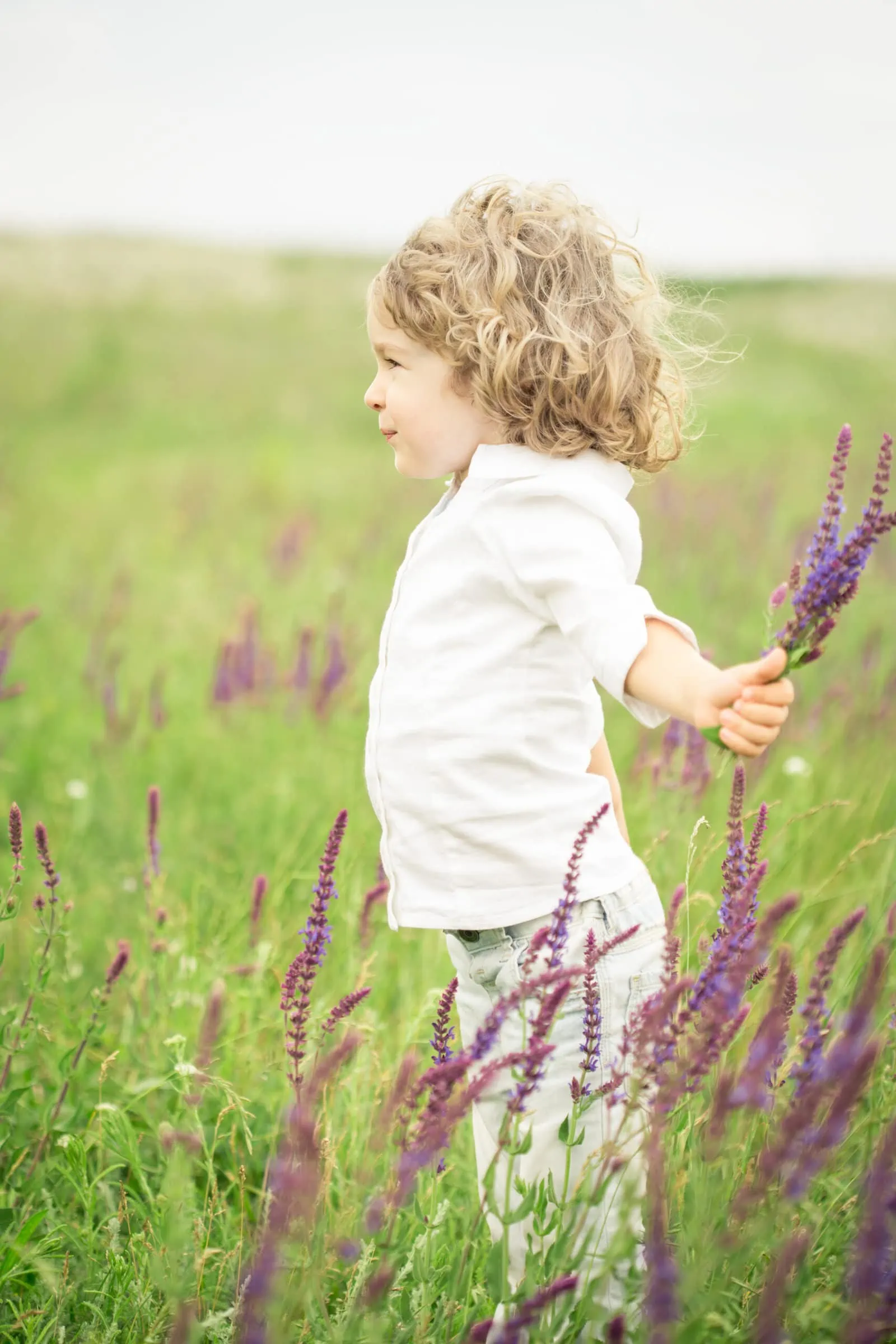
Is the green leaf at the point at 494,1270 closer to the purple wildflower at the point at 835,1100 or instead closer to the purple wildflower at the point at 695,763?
the purple wildflower at the point at 835,1100

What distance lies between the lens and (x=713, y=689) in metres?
1.33

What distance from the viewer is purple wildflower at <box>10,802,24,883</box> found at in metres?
1.73

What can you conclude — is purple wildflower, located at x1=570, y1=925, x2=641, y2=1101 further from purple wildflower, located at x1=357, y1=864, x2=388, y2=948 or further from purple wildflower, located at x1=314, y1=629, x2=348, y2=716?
purple wildflower, located at x1=314, y1=629, x2=348, y2=716

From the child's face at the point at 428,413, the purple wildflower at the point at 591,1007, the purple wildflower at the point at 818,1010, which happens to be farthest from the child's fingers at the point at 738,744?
the child's face at the point at 428,413

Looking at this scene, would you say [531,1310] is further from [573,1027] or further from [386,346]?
[386,346]

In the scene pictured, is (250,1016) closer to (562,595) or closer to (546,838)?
(546,838)

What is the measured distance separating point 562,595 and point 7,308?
56.6 feet

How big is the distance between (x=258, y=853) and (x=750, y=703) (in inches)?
91.1

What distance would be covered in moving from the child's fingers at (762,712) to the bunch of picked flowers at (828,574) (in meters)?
0.04

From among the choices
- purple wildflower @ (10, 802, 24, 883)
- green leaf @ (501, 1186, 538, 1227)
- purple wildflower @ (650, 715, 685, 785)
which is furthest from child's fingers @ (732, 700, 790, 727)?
purple wildflower @ (650, 715, 685, 785)

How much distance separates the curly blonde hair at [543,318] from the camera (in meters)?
1.85

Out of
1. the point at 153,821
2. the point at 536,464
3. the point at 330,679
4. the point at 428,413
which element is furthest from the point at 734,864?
the point at 330,679

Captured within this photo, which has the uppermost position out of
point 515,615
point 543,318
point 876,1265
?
point 543,318

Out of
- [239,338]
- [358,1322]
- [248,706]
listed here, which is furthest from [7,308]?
[358,1322]
